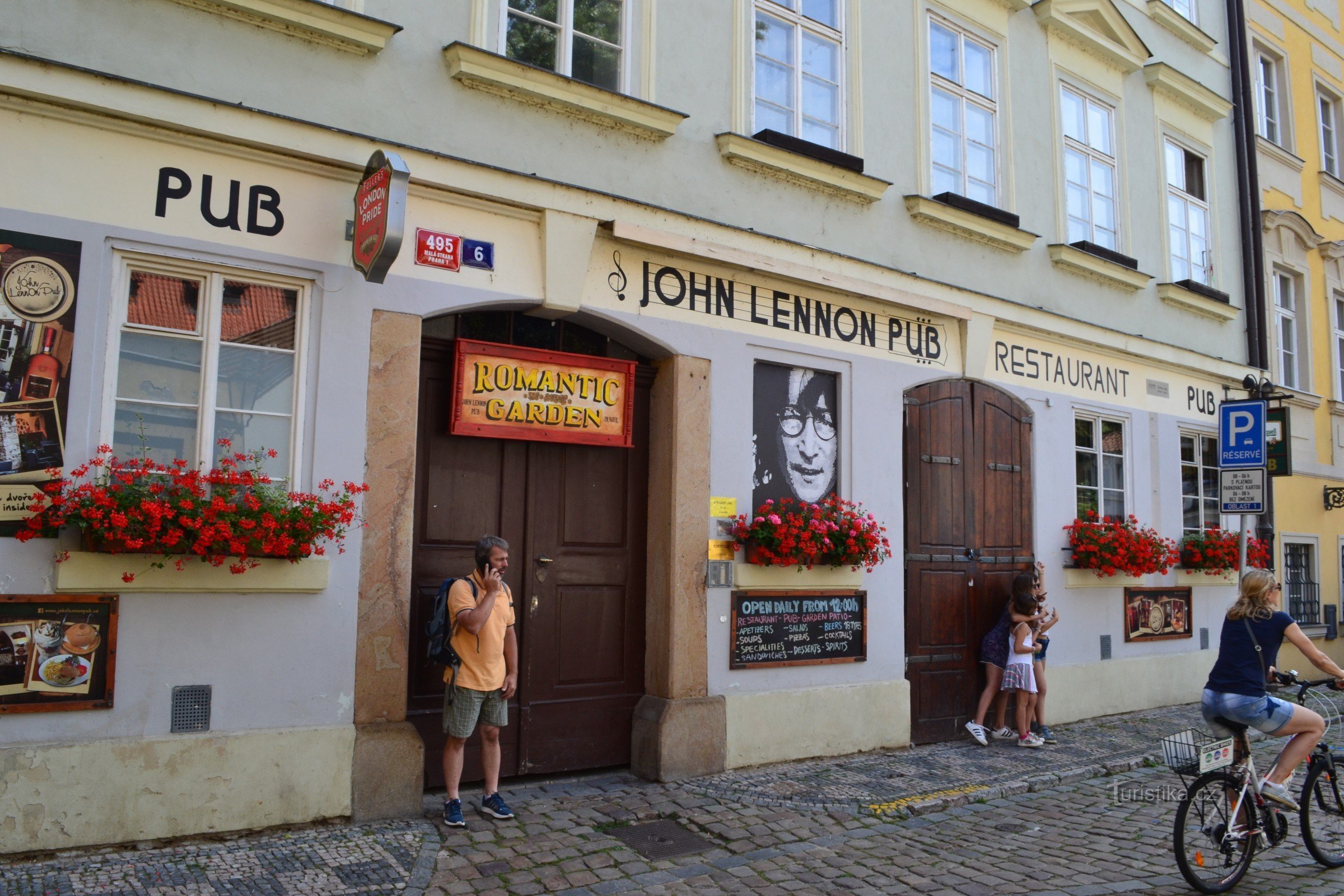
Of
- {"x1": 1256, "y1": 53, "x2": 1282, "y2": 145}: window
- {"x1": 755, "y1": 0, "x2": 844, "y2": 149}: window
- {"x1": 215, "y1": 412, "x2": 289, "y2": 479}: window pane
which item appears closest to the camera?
{"x1": 215, "y1": 412, "x2": 289, "y2": 479}: window pane

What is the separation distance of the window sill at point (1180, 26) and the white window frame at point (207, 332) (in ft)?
35.2

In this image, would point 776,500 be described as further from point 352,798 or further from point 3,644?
point 3,644

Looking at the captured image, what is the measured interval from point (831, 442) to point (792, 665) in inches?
71.3

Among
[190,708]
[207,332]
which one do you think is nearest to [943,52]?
[207,332]

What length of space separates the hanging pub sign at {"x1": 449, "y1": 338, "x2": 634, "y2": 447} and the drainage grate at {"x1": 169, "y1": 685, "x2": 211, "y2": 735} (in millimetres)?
2081

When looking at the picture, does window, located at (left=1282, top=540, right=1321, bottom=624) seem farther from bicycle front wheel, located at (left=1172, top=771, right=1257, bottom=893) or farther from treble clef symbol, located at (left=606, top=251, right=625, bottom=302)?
treble clef symbol, located at (left=606, top=251, right=625, bottom=302)

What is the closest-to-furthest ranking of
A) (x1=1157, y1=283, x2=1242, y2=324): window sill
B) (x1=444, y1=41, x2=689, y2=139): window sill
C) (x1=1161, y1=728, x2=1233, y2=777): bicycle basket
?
(x1=1161, y1=728, x2=1233, y2=777): bicycle basket
(x1=444, y1=41, x2=689, y2=139): window sill
(x1=1157, y1=283, x2=1242, y2=324): window sill

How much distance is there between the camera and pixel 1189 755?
5.21 m

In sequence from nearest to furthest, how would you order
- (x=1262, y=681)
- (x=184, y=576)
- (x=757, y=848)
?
(x=184, y=576), (x=1262, y=681), (x=757, y=848)

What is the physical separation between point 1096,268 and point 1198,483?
10.2ft

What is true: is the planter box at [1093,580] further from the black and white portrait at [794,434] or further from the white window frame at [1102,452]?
the black and white portrait at [794,434]

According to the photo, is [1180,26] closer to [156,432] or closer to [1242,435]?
[1242,435]

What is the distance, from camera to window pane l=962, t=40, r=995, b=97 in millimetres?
9914

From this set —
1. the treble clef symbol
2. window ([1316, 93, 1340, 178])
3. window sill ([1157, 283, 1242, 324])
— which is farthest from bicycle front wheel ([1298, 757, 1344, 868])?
window ([1316, 93, 1340, 178])
